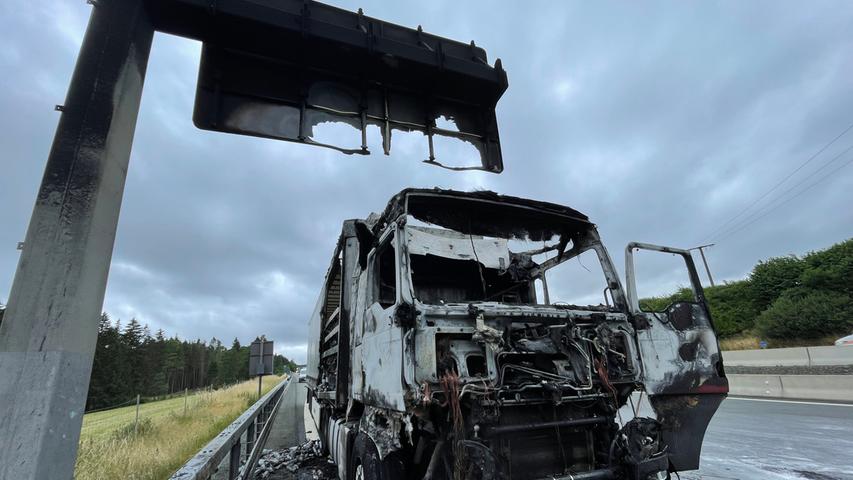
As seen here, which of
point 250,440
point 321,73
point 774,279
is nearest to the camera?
point 321,73

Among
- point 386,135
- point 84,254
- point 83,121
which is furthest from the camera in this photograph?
point 386,135

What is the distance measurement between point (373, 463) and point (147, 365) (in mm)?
62727

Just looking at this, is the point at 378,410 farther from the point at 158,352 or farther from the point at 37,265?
the point at 158,352

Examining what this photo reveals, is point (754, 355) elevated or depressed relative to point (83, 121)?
depressed

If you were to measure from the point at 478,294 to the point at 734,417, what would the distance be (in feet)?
27.1

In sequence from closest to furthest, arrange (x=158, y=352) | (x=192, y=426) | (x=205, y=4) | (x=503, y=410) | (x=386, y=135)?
(x=503, y=410) → (x=205, y=4) → (x=386, y=135) → (x=192, y=426) → (x=158, y=352)

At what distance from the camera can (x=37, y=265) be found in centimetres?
239

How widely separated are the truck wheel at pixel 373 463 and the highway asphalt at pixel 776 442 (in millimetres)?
2203

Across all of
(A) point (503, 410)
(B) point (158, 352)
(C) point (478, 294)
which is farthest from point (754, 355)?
(B) point (158, 352)

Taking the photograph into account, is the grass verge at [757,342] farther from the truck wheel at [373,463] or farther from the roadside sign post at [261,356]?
the truck wheel at [373,463]

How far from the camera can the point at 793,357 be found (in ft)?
55.0

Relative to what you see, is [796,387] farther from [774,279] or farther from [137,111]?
[774,279]

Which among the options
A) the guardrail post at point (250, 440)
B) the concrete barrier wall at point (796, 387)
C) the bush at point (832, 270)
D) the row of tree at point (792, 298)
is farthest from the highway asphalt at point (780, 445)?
the bush at point (832, 270)

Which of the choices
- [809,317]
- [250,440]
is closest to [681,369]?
[250,440]
